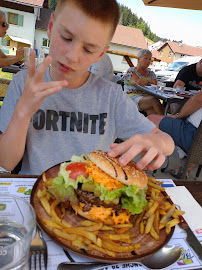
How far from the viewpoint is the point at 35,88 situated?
98 centimetres

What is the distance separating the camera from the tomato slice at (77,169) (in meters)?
1.07

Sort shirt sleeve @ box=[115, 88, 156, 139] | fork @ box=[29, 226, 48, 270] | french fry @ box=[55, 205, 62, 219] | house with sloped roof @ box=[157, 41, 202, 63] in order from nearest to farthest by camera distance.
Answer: fork @ box=[29, 226, 48, 270] → french fry @ box=[55, 205, 62, 219] → shirt sleeve @ box=[115, 88, 156, 139] → house with sloped roof @ box=[157, 41, 202, 63]

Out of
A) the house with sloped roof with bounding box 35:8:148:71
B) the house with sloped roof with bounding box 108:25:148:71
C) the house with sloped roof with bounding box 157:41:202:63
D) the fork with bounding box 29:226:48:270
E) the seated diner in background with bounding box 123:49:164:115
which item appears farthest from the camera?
the house with sloped roof with bounding box 157:41:202:63

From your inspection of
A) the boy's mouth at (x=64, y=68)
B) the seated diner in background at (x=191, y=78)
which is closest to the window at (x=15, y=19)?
the seated diner in background at (x=191, y=78)

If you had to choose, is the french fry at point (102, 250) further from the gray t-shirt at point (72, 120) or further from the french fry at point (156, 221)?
the gray t-shirt at point (72, 120)

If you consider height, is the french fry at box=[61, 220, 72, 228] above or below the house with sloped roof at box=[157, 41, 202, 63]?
below

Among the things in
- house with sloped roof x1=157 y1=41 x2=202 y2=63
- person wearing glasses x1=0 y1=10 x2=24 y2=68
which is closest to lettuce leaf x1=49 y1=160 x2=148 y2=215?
person wearing glasses x1=0 y1=10 x2=24 y2=68

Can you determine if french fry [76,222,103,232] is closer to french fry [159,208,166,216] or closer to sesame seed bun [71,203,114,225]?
sesame seed bun [71,203,114,225]

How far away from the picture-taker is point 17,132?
110cm

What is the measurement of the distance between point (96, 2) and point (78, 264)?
131cm

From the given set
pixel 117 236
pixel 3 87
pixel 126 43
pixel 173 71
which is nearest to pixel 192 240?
pixel 117 236

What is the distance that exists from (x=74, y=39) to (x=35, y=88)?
40cm

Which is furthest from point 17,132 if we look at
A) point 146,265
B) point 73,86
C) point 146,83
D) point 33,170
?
point 146,83

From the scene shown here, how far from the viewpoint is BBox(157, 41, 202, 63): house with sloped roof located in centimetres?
5572
